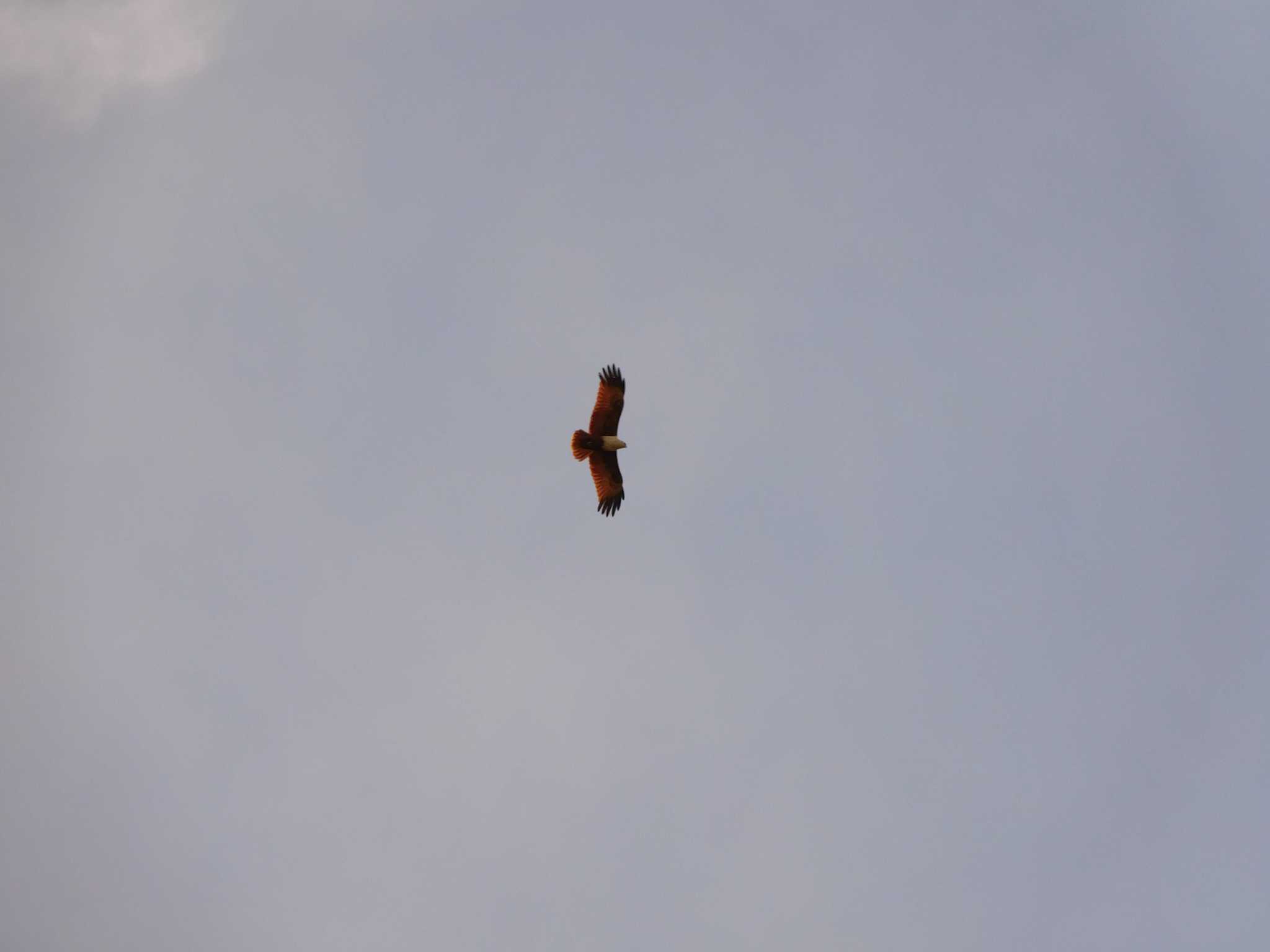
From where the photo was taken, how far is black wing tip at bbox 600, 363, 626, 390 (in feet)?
273

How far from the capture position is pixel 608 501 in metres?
85.2

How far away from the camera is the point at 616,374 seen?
83438 millimetres

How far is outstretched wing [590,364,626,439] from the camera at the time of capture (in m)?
83.2

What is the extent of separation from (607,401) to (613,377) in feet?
3.20

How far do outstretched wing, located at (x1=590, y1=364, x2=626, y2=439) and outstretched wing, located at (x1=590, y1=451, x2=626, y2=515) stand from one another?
1.07 meters

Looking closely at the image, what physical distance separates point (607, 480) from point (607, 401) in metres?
3.48

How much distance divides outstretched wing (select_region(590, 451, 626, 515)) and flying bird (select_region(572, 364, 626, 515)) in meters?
0.02

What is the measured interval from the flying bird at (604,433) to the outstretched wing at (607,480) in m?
0.02

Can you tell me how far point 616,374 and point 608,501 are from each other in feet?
17.4

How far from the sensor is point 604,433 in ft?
275

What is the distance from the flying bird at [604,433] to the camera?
8331 centimetres

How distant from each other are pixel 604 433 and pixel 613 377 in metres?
2.26

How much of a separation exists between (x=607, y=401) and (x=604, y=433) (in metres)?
1.36

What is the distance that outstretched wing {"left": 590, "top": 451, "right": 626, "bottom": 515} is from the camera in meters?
84.5
